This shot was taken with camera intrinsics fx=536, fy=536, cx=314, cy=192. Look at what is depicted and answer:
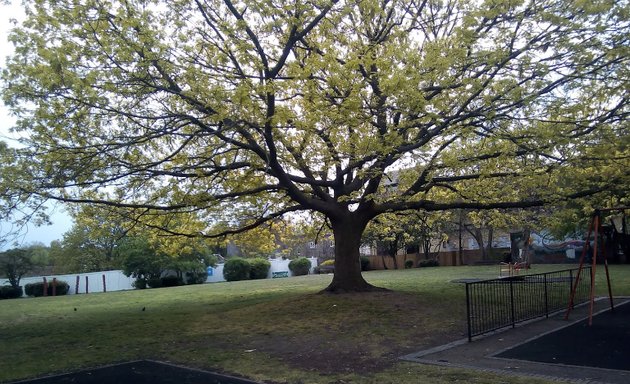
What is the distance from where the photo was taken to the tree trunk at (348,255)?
16.3 metres

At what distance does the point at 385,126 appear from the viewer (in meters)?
13.2

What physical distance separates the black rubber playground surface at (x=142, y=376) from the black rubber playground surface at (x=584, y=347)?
4.68 metres

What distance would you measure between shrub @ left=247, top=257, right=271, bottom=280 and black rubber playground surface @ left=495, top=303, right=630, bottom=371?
36.4 meters

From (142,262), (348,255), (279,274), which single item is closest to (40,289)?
(142,262)

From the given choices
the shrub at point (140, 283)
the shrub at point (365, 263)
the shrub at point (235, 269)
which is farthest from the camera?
the shrub at point (365, 263)

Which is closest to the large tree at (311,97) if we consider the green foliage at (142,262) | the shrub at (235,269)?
the green foliage at (142,262)

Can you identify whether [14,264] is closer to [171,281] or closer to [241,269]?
[171,281]

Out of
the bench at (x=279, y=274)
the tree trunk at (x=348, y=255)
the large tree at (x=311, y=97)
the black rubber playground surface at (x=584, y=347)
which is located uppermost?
the large tree at (x=311, y=97)

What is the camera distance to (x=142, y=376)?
840 centimetres

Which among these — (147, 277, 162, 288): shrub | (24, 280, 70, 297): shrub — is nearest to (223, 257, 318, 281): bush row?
(147, 277, 162, 288): shrub

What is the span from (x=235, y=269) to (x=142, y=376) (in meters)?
36.8

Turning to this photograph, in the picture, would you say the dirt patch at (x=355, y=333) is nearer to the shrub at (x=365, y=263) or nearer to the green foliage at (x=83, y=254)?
the shrub at (x=365, y=263)

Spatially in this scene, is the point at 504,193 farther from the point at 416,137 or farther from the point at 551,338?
the point at 551,338

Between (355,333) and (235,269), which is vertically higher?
(355,333)
